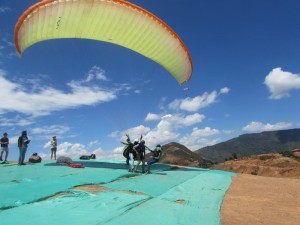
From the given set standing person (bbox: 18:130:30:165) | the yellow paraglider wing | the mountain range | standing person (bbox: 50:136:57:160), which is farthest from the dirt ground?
the mountain range

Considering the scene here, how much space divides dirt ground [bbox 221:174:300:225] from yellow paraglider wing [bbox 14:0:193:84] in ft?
20.2

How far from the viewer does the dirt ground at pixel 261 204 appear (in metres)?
6.87

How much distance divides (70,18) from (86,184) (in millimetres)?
5602

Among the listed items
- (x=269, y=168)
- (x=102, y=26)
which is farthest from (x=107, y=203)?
(x=269, y=168)

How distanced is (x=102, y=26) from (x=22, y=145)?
6.65 m

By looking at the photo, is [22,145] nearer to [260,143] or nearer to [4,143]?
[4,143]

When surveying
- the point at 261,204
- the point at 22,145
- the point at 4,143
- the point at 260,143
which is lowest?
the point at 261,204

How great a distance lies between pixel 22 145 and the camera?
13.8 m

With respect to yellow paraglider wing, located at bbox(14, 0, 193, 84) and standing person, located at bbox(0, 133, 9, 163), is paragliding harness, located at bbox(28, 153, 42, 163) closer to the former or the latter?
standing person, located at bbox(0, 133, 9, 163)

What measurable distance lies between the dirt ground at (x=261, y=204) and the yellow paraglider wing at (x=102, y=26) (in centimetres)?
617

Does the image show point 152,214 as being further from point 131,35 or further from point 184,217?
point 131,35

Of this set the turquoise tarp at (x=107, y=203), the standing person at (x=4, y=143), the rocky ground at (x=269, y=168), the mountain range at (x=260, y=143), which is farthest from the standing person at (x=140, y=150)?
the mountain range at (x=260, y=143)

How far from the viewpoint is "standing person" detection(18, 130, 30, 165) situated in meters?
13.9

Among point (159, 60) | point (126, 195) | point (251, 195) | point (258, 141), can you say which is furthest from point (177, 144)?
point (258, 141)
